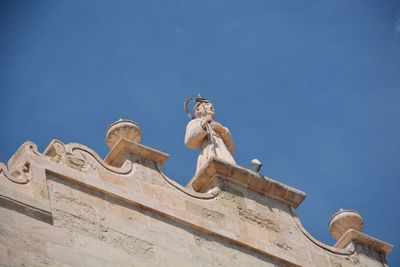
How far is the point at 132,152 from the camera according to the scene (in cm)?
1783

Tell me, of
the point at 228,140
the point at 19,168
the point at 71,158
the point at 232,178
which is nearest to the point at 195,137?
the point at 228,140

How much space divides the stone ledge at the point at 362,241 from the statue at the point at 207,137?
6.89ft

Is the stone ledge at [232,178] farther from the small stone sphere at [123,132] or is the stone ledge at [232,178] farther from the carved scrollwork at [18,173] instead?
the carved scrollwork at [18,173]

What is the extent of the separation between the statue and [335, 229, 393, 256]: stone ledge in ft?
6.89

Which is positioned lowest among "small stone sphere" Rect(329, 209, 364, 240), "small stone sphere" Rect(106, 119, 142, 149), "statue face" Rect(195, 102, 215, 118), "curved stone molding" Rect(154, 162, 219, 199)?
"curved stone molding" Rect(154, 162, 219, 199)

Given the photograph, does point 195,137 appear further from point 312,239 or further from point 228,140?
point 312,239

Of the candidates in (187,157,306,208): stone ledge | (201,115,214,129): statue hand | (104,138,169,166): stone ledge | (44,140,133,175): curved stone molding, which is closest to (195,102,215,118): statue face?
(201,115,214,129): statue hand

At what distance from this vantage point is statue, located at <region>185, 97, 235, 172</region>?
19.4 metres

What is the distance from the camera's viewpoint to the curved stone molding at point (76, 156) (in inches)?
661

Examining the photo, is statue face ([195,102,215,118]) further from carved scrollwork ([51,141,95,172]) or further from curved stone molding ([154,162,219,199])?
carved scrollwork ([51,141,95,172])

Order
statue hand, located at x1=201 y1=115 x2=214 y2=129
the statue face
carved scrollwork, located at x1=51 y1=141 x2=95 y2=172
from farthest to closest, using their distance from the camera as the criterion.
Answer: the statue face
statue hand, located at x1=201 y1=115 x2=214 y2=129
carved scrollwork, located at x1=51 y1=141 x2=95 y2=172

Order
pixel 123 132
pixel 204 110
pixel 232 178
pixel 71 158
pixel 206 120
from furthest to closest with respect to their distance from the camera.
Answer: pixel 204 110 → pixel 206 120 → pixel 232 178 → pixel 123 132 → pixel 71 158

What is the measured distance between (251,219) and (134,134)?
206 cm

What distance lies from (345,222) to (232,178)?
2.21 meters
